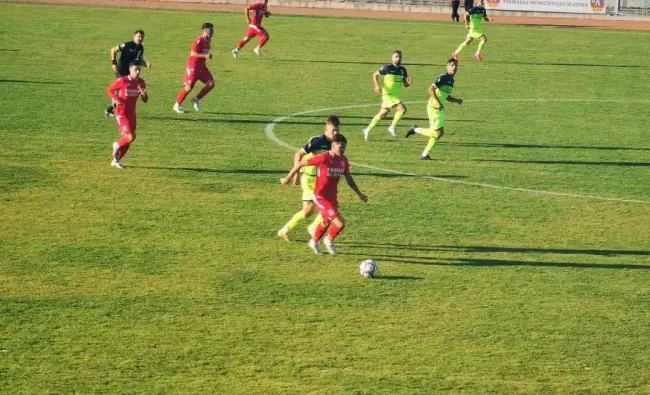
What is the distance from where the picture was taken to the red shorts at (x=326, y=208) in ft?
65.3

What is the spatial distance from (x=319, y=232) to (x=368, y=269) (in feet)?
5.65

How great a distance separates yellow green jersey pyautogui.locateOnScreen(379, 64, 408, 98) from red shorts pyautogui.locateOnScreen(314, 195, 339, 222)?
1115cm

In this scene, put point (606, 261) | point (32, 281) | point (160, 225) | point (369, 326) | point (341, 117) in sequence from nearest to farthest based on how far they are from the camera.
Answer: point (369, 326) → point (32, 281) → point (606, 261) → point (160, 225) → point (341, 117)

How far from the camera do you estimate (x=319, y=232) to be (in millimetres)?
20391

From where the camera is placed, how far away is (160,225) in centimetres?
2203

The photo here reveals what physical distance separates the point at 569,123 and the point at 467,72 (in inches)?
435

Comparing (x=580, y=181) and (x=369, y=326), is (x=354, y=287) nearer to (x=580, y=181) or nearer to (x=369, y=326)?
(x=369, y=326)

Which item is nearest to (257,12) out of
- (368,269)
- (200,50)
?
(200,50)

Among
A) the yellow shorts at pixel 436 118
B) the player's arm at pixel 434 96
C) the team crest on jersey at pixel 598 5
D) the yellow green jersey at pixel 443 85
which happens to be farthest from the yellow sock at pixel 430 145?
the team crest on jersey at pixel 598 5

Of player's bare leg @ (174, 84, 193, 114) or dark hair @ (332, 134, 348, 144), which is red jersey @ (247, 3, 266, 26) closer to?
player's bare leg @ (174, 84, 193, 114)

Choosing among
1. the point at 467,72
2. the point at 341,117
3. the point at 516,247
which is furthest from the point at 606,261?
the point at 467,72

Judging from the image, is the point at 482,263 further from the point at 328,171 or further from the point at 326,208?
the point at 328,171

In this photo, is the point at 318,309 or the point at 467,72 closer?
the point at 318,309

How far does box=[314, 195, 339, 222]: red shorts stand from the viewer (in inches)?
783
